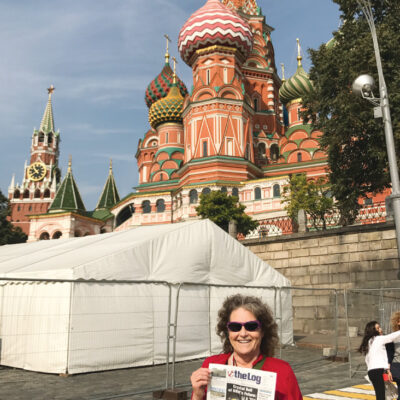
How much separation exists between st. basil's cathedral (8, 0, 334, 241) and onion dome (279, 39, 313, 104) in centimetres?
10

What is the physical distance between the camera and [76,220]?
44.3 m

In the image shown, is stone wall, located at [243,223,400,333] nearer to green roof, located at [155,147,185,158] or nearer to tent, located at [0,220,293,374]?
tent, located at [0,220,293,374]

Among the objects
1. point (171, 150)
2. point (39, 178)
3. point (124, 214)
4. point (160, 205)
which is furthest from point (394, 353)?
point (39, 178)

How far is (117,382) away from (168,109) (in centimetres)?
4105

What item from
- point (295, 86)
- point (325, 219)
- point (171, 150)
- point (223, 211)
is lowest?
point (325, 219)

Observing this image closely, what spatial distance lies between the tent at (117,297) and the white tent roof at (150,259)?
0.02 meters

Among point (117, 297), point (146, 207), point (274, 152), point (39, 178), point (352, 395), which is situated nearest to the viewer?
point (352, 395)

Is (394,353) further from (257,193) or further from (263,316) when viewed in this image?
(257,193)

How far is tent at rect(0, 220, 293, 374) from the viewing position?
833 cm

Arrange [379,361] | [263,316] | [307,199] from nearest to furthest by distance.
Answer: [263,316] < [379,361] < [307,199]

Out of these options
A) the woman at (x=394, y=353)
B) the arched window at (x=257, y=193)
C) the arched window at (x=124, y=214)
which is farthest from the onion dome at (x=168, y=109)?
the woman at (x=394, y=353)

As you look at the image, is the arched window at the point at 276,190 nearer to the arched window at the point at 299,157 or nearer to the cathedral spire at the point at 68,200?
the arched window at the point at 299,157

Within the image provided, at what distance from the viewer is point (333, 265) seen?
1652 centimetres

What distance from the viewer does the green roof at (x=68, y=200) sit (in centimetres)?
4472
